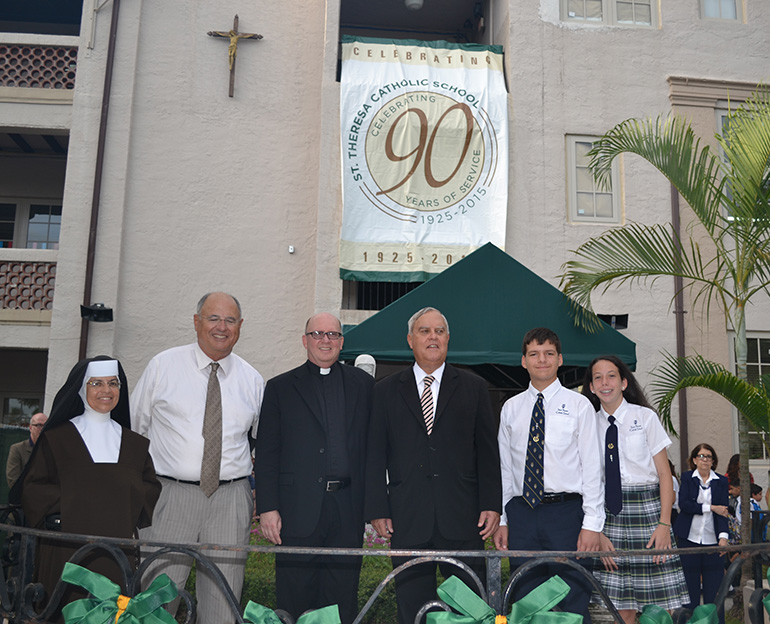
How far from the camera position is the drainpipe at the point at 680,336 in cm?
1177

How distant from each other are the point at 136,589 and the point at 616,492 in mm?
2764

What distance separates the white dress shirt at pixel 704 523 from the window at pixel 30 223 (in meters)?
12.7

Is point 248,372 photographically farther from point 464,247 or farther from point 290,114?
point 290,114

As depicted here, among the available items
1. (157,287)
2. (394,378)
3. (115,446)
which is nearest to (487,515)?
(394,378)

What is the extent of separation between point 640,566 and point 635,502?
0.38m

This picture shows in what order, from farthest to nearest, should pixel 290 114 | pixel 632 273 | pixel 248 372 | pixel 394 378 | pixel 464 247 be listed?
pixel 290 114, pixel 464 247, pixel 632 273, pixel 248 372, pixel 394 378

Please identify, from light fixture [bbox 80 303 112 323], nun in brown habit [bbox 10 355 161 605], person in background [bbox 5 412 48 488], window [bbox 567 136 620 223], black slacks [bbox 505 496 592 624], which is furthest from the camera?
window [bbox 567 136 620 223]

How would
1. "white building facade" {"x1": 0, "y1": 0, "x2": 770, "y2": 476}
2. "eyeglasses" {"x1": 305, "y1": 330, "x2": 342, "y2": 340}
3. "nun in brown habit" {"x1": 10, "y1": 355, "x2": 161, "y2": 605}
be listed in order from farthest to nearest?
"white building facade" {"x1": 0, "y1": 0, "x2": 770, "y2": 476} < "eyeglasses" {"x1": 305, "y1": 330, "x2": 342, "y2": 340} < "nun in brown habit" {"x1": 10, "y1": 355, "x2": 161, "y2": 605}

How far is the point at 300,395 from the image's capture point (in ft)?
14.5

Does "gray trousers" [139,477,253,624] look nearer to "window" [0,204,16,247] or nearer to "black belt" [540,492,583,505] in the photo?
"black belt" [540,492,583,505]

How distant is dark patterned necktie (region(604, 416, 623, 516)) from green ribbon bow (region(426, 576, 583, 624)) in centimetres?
165

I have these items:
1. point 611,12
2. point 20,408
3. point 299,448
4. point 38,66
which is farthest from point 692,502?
point 20,408

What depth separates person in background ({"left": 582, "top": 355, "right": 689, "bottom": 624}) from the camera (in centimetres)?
448

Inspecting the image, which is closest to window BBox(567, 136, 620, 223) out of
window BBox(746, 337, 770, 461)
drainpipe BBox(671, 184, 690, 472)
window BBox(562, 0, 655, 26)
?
drainpipe BBox(671, 184, 690, 472)
